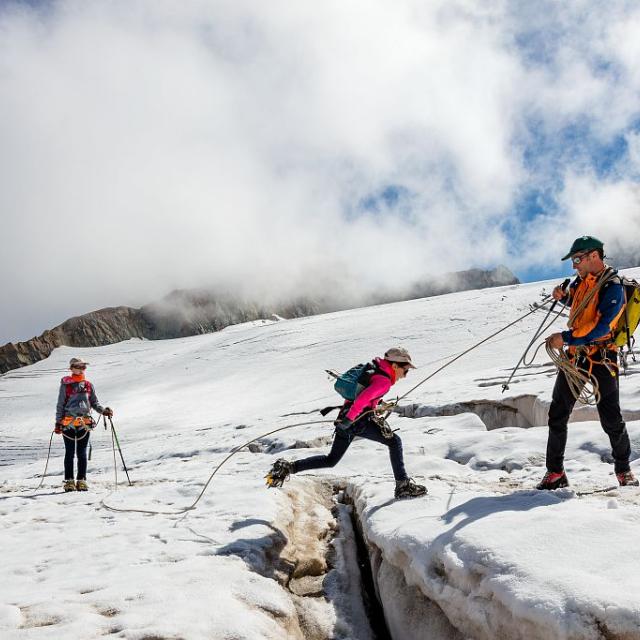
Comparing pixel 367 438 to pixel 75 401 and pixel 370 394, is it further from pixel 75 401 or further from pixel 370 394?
pixel 75 401

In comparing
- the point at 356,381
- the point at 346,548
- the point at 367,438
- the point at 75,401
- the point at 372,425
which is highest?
the point at 356,381

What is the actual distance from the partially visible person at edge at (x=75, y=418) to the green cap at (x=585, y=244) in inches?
268

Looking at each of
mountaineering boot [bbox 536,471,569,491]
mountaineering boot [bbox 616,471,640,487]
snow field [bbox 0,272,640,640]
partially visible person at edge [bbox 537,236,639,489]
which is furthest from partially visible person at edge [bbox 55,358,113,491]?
mountaineering boot [bbox 616,471,640,487]

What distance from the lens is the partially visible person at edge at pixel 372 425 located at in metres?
4.66

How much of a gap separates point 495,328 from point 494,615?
92.3ft

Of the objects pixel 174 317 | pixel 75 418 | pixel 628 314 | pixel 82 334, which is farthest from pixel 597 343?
pixel 174 317

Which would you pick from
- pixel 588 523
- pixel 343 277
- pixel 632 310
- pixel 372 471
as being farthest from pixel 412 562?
pixel 343 277

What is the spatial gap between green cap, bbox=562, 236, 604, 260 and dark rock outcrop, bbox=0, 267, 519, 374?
249 feet

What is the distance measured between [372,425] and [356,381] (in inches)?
23.1

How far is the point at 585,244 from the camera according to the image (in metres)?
4.17

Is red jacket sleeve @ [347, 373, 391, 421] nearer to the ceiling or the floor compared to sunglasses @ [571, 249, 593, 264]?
nearer to the floor

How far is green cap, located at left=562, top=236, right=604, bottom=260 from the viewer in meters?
4.17

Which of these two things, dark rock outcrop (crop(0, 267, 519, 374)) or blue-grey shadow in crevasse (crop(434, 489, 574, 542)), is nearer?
blue-grey shadow in crevasse (crop(434, 489, 574, 542))

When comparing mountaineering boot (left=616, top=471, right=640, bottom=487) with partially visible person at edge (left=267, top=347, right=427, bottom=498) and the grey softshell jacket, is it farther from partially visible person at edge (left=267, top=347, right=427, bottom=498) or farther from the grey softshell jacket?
the grey softshell jacket
